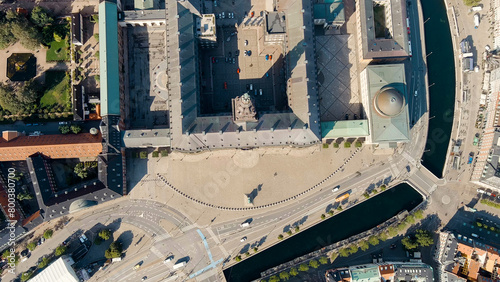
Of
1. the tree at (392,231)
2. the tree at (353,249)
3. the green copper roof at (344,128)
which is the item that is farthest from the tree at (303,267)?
the green copper roof at (344,128)

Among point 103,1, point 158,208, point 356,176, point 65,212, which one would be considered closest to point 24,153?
point 65,212

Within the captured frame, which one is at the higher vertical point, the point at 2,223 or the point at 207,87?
the point at 207,87

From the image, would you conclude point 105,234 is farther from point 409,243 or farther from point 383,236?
point 409,243

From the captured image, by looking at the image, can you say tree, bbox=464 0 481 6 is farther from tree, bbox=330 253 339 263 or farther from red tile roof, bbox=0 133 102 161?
red tile roof, bbox=0 133 102 161

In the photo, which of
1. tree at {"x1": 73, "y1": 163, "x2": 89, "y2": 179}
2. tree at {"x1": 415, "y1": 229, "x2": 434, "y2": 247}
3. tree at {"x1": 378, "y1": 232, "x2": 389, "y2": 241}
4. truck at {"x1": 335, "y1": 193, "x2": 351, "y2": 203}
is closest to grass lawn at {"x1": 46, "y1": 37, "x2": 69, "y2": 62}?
tree at {"x1": 73, "y1": 163, "x2": 89, "y2": 179}

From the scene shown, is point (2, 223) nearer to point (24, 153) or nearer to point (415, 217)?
point (24, 153)

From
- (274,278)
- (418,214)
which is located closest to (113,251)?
(274,278)
